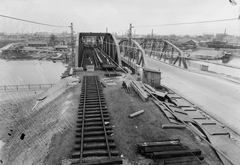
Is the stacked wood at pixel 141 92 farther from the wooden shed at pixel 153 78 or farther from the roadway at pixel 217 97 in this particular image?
the roadway at pixel 217 97

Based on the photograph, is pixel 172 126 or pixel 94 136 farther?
pixel 172 126

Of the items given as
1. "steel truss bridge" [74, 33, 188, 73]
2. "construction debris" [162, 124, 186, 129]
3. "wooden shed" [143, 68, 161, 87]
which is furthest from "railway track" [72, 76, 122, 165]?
"steel truss bridge" [74, 33, 188, 73]

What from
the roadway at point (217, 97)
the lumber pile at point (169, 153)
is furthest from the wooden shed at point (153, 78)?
the lumber pile at point (169, 153)

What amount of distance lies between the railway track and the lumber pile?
3.72ft

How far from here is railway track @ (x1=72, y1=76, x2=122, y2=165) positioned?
19.0ft

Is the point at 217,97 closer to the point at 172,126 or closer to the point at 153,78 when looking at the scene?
the point at 153,78

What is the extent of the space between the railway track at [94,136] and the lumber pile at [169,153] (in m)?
1.13

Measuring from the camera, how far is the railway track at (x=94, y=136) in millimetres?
5795

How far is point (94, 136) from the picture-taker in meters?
7.29

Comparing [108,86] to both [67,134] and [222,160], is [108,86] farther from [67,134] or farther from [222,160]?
[222,160]

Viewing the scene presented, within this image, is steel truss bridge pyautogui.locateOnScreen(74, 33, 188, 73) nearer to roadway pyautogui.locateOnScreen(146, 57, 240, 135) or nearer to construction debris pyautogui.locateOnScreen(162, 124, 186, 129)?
roadway pyautogui.locateOnScreen(146, 57, 240, 135)

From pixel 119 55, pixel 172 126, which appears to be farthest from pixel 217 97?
pixel 119 55

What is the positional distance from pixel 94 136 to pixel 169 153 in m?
3.12

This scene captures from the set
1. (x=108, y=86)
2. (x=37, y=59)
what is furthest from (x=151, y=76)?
(x=37, y=59)
